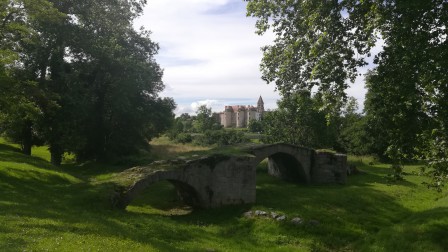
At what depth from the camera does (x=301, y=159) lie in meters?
34.5

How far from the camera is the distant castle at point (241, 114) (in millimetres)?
174875

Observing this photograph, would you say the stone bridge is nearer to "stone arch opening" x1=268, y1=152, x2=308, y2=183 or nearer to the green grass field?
the green grass field

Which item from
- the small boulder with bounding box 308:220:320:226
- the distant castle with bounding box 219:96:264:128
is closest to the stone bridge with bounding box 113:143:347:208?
the small boulder with bounding box 308:220:320:226

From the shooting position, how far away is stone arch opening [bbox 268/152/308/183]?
34.8 metres

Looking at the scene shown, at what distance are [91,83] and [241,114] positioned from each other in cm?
14054

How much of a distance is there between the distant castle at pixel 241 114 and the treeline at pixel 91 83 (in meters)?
130

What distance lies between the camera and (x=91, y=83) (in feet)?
127

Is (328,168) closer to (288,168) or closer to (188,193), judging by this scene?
(288,168)

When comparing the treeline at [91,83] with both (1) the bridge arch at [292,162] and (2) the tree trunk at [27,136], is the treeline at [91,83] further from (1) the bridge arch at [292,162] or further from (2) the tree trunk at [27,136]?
(1) the bridge arch at [292,162]

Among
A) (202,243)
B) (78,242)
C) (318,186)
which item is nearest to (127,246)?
(78,242)

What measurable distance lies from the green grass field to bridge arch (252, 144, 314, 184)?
4.41 metres

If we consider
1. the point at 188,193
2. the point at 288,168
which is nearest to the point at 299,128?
the point at 288,168

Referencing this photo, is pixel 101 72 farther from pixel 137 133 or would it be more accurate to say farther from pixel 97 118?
pixel 137 133

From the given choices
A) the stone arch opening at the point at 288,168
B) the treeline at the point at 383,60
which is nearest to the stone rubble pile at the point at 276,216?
the treeline at the point at 383,60
